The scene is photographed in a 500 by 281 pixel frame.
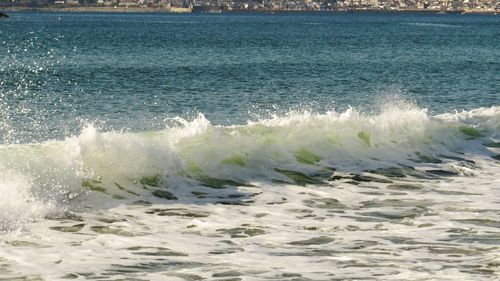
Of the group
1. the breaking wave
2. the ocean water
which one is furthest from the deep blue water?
the breaking wave

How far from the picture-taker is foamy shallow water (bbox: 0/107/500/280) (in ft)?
51.5

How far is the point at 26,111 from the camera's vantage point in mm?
39750

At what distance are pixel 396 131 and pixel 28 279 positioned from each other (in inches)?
630

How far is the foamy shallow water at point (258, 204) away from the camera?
1570cm

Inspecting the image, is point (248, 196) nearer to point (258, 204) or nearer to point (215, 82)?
point (258, 204)

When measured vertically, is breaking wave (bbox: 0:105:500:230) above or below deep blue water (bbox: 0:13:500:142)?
above

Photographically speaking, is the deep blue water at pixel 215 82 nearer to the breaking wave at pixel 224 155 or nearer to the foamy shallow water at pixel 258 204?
the breaking wave at pixel 224 155

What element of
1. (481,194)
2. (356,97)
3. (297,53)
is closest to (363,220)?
(481,194)

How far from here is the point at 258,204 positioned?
20344mm

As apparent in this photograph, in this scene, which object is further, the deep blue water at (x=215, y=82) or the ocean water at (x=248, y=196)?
the deep blue water at (x=215, y=82)

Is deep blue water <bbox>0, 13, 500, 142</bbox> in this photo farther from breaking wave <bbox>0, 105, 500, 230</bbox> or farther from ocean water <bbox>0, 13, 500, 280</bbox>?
breaking wave <bbox>0, 105, 500, 230</bbox>

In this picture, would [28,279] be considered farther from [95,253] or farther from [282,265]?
[282,265]

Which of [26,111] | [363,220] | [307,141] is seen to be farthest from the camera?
[26,111]

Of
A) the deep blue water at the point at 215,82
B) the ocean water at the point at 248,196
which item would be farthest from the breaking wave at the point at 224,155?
the deep blue water at the point at 215,82
